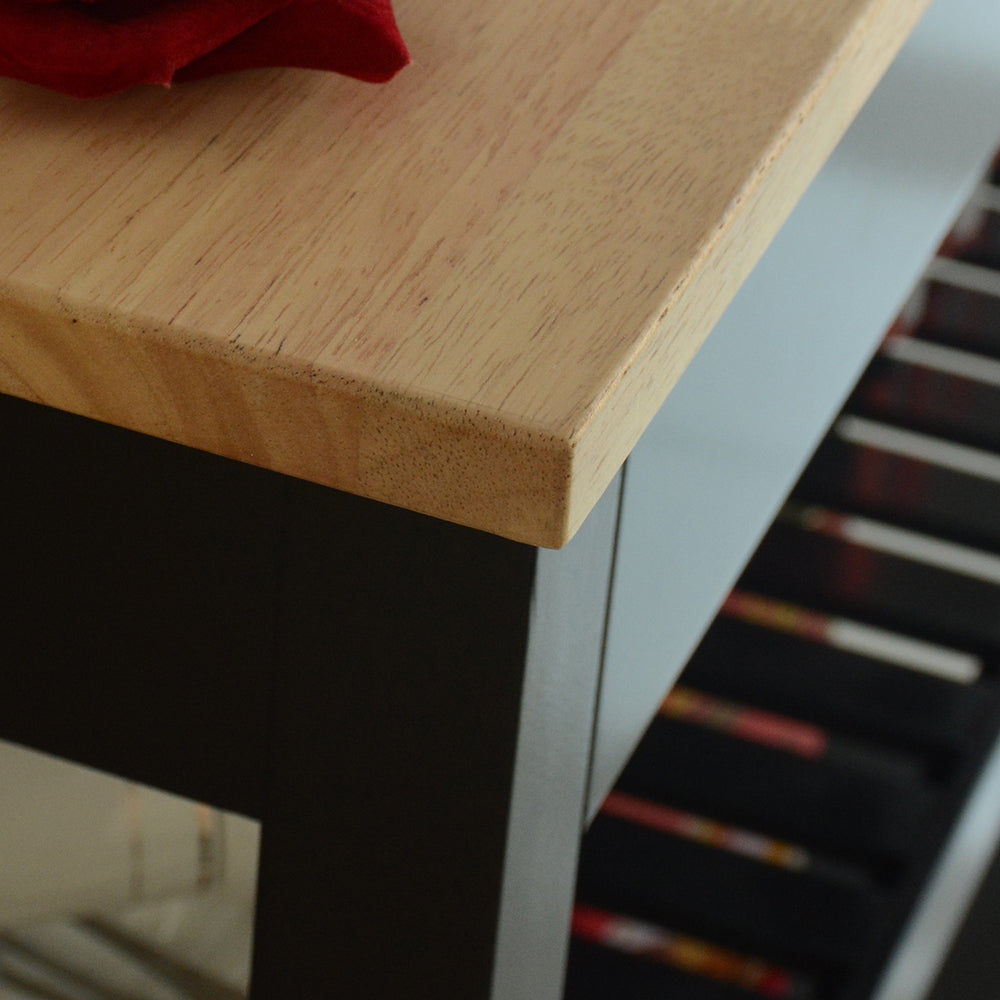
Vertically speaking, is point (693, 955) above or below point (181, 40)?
below

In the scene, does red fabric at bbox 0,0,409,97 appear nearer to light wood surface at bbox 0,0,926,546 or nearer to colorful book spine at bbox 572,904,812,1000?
light wood surface at bbox 0,0,926,546

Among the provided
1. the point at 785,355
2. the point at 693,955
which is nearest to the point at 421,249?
the point at 785,355

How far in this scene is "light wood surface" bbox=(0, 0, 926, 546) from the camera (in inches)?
9.6

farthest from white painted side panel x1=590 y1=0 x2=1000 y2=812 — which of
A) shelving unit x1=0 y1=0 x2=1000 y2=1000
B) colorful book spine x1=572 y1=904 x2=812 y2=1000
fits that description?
colorful book spine x1=572 y1=904 x2=812 y2=1000

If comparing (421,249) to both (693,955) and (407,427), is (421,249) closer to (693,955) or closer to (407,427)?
(407,427)

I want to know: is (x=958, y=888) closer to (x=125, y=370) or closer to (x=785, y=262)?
(x=785, y=262)

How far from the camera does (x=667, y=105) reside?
306mm

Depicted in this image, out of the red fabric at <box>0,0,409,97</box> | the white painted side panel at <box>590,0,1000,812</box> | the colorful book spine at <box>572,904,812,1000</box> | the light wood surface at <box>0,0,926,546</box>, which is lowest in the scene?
the colorful book spine at <box>572,904,812,1000</box>

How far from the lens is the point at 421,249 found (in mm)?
266

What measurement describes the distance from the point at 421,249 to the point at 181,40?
2.5 inches

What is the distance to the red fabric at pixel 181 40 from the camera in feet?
0.92

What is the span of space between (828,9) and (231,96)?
14 cm

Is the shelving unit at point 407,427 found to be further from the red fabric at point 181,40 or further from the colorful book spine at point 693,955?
the colorful book spine at point 693,955

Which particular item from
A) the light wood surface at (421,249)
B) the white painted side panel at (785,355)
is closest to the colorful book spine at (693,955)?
the white painted side panel at (785,355)
